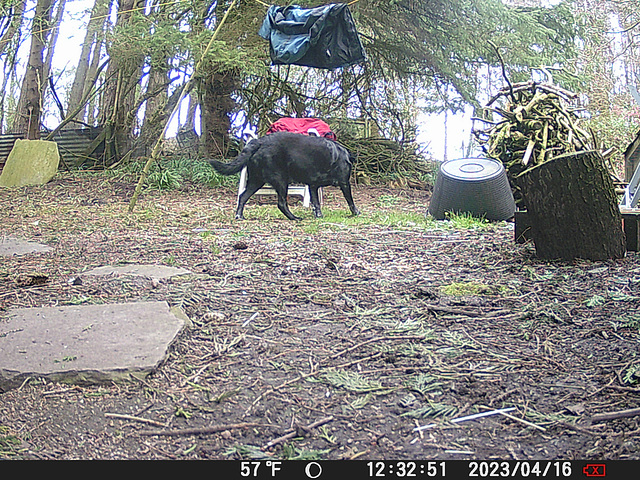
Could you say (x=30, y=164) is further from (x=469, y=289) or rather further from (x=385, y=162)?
(x=469, y=289)

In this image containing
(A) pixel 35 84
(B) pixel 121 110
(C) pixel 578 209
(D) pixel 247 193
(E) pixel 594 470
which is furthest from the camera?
(A) pixel 35 84

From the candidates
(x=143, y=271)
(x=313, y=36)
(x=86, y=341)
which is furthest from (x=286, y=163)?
(x=86, y=341)

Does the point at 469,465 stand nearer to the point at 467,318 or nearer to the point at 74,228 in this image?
the point at 467,318

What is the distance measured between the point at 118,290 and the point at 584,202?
2349 millimetres

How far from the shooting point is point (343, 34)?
6.52 meters

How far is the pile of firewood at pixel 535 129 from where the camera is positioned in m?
5.99

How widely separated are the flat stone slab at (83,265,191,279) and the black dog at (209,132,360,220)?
7.84 ft

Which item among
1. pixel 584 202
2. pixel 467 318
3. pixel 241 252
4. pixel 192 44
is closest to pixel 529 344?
pixel 467 318

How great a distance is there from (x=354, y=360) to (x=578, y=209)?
178 centimetres

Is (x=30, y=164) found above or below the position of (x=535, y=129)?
below

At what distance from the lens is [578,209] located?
2967mm

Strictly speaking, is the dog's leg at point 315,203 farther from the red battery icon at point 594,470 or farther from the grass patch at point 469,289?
the red battery icon at point 594,470

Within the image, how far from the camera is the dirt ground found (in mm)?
1308

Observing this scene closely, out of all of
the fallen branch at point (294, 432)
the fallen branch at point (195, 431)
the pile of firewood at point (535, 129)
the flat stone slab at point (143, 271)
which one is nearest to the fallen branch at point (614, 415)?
the fallen branch at point (294, 432)
